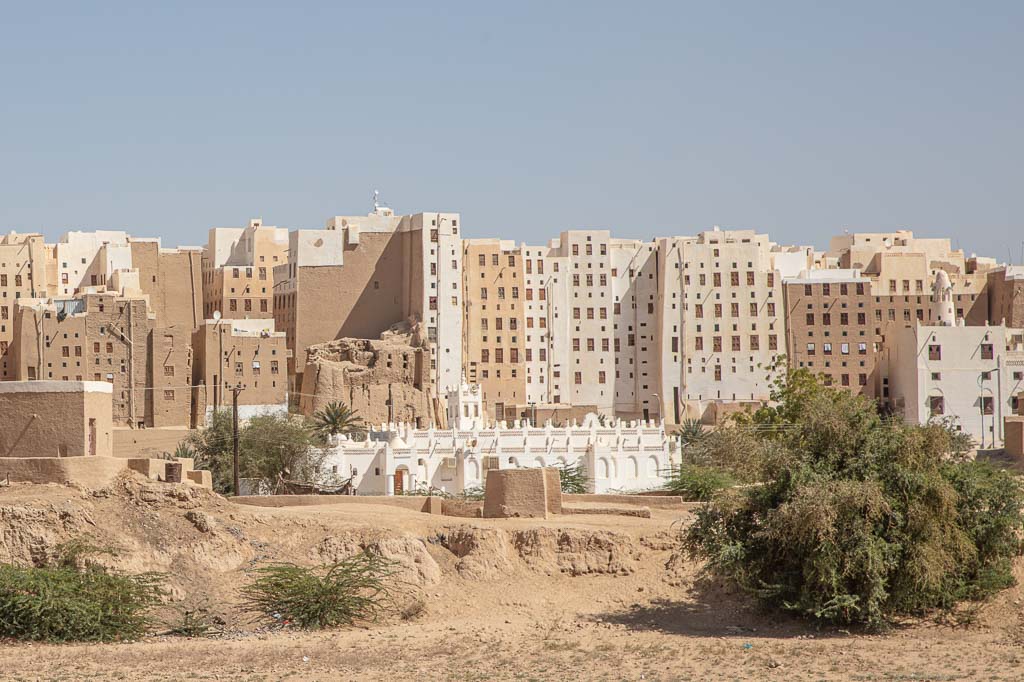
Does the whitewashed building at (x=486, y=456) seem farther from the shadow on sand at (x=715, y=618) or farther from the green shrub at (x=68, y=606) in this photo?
the green shrub at (x=68, y=606)

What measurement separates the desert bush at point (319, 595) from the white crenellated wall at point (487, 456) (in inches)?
1488

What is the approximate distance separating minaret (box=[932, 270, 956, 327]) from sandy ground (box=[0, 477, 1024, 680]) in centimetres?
6833

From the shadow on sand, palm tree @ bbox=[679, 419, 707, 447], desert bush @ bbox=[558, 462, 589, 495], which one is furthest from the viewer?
palm tree @ bbox=[679, 419, 707, 447]

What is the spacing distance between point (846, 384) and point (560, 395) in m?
17.0

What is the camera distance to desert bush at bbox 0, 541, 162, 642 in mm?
28562

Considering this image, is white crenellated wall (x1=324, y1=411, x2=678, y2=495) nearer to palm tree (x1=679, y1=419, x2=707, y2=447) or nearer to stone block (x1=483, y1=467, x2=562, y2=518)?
palm tree (x1=679, y1=419, x2=707, y2=447)

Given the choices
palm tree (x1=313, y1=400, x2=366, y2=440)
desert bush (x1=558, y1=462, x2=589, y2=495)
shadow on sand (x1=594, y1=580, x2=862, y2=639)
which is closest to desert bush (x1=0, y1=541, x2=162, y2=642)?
shadow on sand (x1=594, y1=580, x2=862, y2=639)

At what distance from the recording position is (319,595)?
98.6ft

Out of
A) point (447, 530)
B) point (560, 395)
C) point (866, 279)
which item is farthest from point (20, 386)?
point (866, 279)

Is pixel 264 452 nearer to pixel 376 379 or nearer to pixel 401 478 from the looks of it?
pixel 401 478

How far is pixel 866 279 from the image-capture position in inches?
4240

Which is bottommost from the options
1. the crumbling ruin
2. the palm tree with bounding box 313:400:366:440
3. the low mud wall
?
the low mud wall

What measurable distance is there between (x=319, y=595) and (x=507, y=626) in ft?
10.6

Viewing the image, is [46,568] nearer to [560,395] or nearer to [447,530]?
[447,530]
